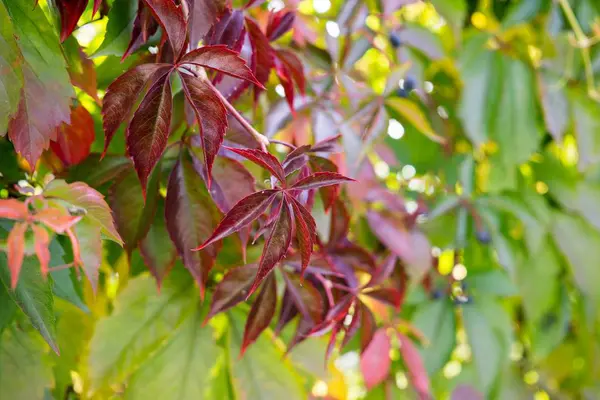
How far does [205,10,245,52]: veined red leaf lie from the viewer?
0.57 meters

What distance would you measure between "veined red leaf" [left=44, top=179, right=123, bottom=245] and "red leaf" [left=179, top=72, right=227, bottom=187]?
0.07 meters

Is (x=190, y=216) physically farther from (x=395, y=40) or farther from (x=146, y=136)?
(x=395, y=40)

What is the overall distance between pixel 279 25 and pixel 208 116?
0.93 feet

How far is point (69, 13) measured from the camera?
0.55 metres

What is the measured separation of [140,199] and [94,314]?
0.19m

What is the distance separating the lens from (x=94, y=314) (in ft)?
2.42

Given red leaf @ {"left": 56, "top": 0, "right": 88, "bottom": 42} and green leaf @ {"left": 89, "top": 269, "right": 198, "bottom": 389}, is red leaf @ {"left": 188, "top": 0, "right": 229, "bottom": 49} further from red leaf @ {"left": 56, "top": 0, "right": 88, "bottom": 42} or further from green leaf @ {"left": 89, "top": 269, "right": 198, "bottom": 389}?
green leaf @ {"left": 89, "top": 269, "right": 198, "bottom": 389}

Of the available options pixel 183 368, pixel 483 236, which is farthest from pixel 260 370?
pixel 483 236

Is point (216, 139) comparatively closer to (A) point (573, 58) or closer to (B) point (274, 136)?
(B) point (274, 136)

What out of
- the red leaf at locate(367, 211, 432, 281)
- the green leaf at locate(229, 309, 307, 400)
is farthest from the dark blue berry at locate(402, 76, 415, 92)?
the green leaf at locate(229, 309, 307, 400)

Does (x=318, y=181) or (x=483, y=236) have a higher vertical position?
(x=318, y=181)

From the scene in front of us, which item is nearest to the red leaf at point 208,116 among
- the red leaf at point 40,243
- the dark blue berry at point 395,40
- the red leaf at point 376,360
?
the red leaf at point 40,243

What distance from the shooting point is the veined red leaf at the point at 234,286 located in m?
0.62

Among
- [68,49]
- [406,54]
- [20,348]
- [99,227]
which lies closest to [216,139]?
[99,227]
